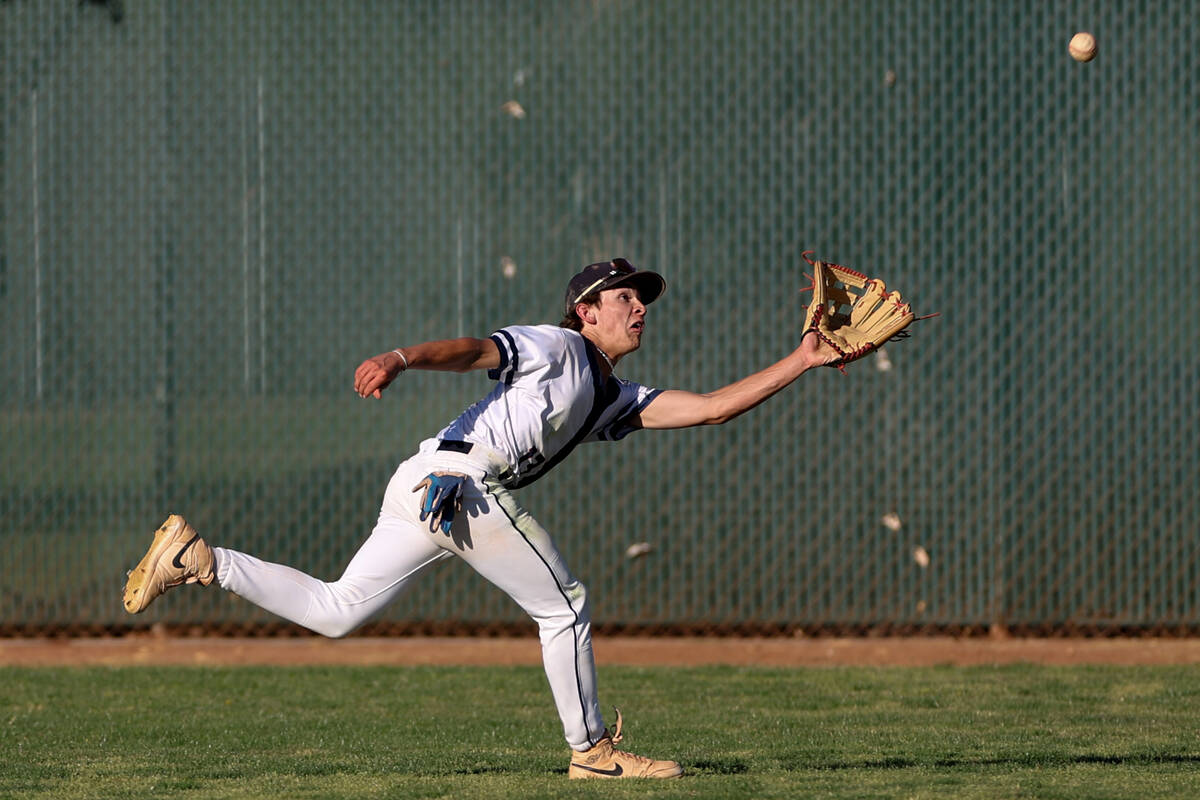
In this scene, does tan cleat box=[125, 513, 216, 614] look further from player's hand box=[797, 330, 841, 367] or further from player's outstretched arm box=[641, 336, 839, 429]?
player's hand box=[797, 330, 841, 367]

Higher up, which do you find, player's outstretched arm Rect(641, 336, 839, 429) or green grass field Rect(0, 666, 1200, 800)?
player's outstretched arm Rect(641, 336, 839, 429)

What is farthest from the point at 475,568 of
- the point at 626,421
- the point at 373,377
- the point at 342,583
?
the point at 373,377

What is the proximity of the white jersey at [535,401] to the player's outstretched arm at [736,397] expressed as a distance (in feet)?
0.74

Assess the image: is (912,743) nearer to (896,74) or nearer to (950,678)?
(950,678)

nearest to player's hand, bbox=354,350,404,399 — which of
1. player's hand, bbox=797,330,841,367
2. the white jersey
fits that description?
the white jersey

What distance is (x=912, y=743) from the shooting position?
6.11 m

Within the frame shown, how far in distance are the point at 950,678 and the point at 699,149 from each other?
121 inches

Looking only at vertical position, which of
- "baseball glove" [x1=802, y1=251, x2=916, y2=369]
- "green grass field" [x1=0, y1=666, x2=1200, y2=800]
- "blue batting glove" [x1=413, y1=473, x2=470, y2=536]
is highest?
"baseball glove" [x1=802, y1=251, x2=916, y2=369]

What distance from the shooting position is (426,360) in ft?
15.3

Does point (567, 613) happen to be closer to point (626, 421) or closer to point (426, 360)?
point (626, 421)

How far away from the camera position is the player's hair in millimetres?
5523

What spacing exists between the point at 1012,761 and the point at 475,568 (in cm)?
197

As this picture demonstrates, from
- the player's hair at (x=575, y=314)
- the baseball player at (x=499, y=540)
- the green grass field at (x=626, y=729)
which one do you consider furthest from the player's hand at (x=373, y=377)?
the green grass field at (x=626, y=729)

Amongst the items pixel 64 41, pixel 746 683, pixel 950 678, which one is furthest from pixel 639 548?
pixel 64 41
